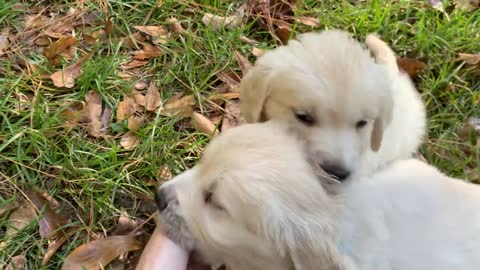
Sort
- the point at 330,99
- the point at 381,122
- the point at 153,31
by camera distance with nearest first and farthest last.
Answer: the point at 330,99
the point at 381,122
the point at 153,31

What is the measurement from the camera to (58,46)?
3.55 meters

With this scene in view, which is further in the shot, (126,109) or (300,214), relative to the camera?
(126,109)

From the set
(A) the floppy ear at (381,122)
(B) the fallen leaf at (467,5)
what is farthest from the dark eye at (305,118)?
(B) the fallen leaf at (467,5)

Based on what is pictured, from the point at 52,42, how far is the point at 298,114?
165 centimetres

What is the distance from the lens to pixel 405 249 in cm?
226

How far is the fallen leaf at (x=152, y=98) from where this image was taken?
340 centimetres

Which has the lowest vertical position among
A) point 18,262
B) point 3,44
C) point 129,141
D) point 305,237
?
point 18,262

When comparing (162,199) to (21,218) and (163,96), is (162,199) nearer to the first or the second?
(21,218)

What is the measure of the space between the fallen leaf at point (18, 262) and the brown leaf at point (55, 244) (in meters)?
0.09

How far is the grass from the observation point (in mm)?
3053

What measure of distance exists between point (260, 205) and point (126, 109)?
1.48 m

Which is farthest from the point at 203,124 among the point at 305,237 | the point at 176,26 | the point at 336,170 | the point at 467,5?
the point at 467,5

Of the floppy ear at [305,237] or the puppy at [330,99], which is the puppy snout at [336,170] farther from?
the floppy ear at [305,237]

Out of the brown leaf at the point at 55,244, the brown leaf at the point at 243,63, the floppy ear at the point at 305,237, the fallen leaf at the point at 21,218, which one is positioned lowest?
the brown leaf at the point at 55,244
